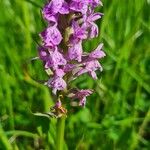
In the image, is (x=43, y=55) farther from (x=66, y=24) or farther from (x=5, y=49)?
(x=5, y=49)

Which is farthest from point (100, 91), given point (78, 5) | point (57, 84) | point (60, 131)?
point (78, 5)

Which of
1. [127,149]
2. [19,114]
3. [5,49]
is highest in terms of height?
Answer: [5,49]

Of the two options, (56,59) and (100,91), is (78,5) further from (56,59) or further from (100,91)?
(100,91)

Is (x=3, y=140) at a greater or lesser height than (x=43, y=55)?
lesser

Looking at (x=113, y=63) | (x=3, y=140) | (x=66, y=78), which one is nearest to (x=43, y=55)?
(x=66, y=78)

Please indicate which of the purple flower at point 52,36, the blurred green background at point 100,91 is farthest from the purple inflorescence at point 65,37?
the blurred green background at point 100,91

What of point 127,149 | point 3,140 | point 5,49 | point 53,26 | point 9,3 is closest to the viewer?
point 53,26

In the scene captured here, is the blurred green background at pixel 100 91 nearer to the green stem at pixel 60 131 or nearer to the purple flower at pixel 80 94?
the green stem at pixel 60 131
